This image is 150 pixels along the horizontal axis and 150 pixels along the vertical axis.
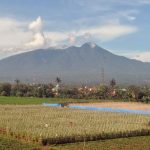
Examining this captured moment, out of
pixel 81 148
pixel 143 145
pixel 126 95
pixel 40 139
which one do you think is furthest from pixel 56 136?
pixel 126 95

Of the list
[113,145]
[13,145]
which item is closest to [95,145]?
[113,145]

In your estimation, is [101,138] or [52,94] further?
[52,94]

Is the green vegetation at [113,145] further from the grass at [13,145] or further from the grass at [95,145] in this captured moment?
the grass at [13,145]

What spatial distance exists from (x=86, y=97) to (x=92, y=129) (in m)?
74.3

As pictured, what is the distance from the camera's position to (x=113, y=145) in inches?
1238

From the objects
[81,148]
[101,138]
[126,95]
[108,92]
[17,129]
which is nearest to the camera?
[81,148]

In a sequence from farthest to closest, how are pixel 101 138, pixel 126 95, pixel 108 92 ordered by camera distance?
pixel 108 92, pixel 126 95, pixel 101 138

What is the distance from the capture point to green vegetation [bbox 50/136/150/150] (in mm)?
29956

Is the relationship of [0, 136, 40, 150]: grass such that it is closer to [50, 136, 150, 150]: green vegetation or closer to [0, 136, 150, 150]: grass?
[0, 136, 150, 150]: grass

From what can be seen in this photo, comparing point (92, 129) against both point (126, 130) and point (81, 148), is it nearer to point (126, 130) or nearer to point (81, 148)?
point (126, 130)

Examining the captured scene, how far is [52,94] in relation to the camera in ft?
376

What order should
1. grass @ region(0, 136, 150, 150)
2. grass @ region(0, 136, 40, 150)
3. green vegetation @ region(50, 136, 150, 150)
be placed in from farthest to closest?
green vegetation @ region(50, 136, 150, 150) < grass @ region(0, 136, 150, 150) < grass @ region(0, 136, 40, 150)

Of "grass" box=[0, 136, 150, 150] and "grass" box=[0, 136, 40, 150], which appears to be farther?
"grass" box=[0, 136, 150, 150]

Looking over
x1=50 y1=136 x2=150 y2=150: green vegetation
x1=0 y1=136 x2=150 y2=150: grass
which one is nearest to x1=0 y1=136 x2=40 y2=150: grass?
x1=0 y1=136 x2=150 y2=150: grass
